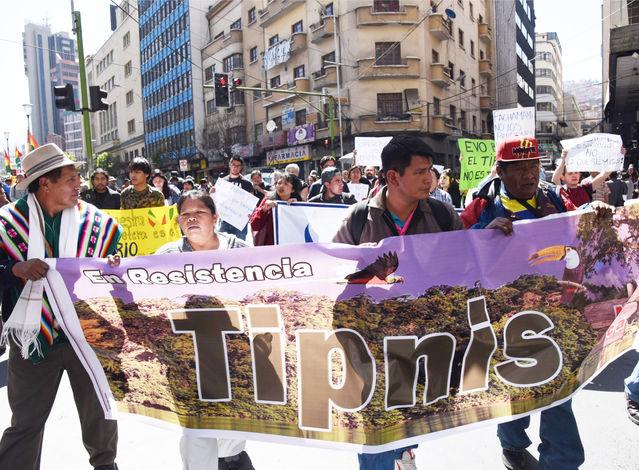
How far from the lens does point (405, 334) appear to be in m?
2.47

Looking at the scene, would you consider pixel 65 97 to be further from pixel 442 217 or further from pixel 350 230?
pixel 442 217

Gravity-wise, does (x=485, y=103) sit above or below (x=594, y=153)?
above

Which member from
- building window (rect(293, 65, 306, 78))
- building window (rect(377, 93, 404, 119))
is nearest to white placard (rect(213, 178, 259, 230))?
building window (rect(377, 93, 404, 119))

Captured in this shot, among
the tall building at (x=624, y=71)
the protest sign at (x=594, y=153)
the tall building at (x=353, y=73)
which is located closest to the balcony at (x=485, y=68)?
the tall building at (x=353, y=73)

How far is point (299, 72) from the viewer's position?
37000 mm

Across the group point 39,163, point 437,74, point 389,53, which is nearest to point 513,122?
point 39,163

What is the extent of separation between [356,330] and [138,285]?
108 centimetres

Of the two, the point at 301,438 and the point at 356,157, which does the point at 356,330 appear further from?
the point at 356,157

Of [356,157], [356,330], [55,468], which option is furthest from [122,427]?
[356,157]

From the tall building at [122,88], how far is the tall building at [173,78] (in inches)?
82.7

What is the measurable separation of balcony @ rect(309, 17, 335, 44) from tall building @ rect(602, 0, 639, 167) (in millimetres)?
14678

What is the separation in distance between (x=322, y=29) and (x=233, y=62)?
43.1ft

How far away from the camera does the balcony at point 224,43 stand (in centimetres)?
4378

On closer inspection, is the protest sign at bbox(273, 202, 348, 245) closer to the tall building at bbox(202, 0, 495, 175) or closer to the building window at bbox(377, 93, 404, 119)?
the tall building at bbox(202, 0, 495, 175)
